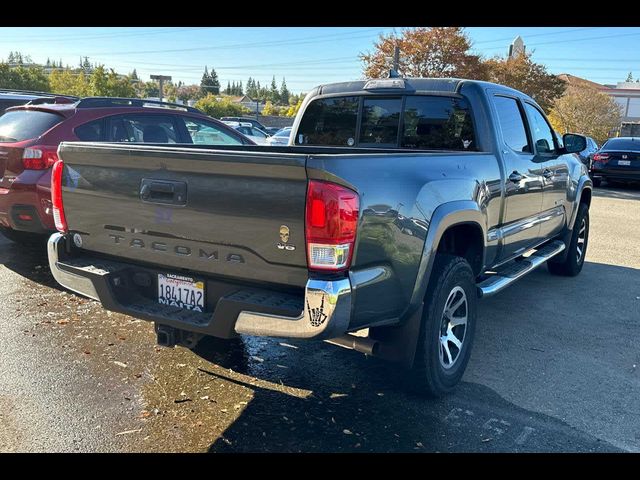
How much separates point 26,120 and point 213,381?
4.06 meters

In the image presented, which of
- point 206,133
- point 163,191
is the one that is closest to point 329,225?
point 163,191

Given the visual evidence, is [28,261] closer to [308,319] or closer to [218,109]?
[308,319]

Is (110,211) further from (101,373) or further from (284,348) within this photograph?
(284,348)

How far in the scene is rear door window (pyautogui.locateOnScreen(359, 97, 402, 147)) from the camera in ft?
15.9

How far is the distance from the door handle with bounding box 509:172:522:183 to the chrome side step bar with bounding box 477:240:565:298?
0.79m

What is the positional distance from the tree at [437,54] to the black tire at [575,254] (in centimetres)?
1806

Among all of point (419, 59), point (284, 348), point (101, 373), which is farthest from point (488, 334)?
point (419, 59)

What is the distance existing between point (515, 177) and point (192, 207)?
2.82 meters

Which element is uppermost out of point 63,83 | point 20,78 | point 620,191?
point 63,83

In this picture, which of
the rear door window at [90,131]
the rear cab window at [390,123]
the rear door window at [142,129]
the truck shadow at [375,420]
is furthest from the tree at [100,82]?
the truck shadow at [375,420]

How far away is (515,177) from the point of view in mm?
4598

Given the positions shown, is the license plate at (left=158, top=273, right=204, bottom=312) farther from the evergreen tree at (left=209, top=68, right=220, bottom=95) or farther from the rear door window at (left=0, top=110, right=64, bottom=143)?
the evergreen tree at (left=209, top=68, right=220, bottom=95)

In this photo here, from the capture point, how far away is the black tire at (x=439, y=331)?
3.39m

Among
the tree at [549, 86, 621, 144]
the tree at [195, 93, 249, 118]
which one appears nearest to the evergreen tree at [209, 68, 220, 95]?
the tree at [195, 93, 249, 118]
